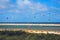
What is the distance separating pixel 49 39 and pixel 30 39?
207 centimetres

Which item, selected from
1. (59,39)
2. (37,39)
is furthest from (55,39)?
A: (37,39)

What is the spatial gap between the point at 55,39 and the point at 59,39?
1.91 feet

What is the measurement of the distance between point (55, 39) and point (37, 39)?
200 centimetres

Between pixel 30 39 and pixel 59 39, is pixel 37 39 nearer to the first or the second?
pixel 30 39

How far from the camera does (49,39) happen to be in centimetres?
2095

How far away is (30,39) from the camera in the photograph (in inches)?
798

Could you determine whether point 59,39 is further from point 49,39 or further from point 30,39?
point 30,39

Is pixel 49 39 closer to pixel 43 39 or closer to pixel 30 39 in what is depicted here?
pixel 43 39

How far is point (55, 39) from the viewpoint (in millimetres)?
21297

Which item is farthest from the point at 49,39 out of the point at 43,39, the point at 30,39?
the point at 30,39

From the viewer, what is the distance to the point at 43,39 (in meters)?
21.1

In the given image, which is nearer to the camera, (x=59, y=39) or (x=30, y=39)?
(x=30, y=39)

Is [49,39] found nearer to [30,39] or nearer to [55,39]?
[55,39]

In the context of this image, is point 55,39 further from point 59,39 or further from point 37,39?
point 37,39
